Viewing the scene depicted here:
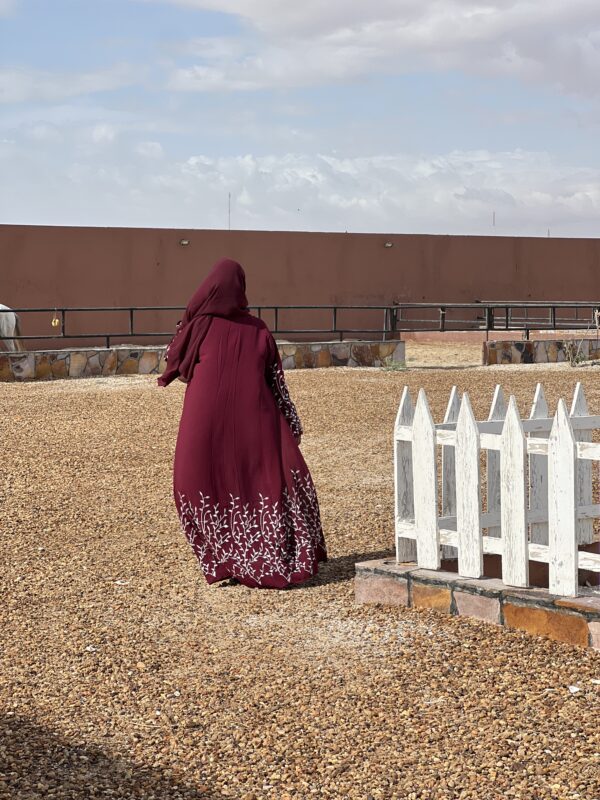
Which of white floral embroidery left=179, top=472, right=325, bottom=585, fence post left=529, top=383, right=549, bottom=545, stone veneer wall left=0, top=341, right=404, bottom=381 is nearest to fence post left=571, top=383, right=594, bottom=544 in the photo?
fence post left=529, top=383, right=549, bottom=545

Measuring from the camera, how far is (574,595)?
4641 mm

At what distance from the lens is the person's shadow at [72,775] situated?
340cm

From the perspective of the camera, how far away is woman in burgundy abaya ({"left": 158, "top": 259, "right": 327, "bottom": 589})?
5.72 meters

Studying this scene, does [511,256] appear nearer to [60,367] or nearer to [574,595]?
[60,367]

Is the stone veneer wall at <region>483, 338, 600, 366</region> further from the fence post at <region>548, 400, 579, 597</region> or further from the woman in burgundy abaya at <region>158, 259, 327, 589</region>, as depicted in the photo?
the fence post at <region>548, 400, 579, 597</region>

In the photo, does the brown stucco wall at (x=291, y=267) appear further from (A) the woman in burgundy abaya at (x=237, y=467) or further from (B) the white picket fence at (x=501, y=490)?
(B) the white picket fence at (x=501, y=490)

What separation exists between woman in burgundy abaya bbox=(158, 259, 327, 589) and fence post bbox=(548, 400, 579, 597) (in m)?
1.42

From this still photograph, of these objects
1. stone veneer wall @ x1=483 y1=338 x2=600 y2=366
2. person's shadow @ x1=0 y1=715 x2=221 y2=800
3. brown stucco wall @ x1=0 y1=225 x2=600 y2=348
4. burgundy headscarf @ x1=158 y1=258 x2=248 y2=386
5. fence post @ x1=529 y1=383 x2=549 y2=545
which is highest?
brown stucco wall @ x1=0 y1=225 x2=600 y2=348

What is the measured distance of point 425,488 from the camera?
515 cm

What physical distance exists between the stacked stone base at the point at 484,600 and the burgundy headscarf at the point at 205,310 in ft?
4.54

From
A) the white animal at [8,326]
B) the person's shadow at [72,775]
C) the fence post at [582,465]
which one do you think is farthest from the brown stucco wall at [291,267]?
the person's shadow at [72,775]

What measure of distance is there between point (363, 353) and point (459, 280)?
846 centimetres

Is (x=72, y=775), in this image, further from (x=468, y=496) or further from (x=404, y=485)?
(x=404, y=485)

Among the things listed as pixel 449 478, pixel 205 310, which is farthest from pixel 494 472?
pixel 205 310
